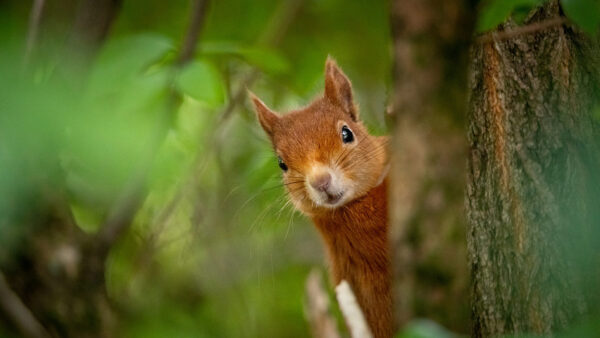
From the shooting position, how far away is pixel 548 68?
5.98ft

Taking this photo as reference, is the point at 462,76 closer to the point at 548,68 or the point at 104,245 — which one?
the point at 548,68

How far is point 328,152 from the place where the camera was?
2533mm

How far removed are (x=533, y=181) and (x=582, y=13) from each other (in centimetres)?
56

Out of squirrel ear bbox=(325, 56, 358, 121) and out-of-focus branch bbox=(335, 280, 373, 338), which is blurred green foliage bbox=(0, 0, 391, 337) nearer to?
squirrel ear bbox=(325, 56, 358, 121)

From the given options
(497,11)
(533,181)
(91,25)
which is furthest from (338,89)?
(497,11)

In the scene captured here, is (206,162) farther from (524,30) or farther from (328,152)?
(524,30)

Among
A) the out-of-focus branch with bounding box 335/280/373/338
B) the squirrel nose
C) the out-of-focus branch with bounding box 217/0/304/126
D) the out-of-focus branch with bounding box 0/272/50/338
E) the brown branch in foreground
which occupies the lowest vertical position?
the out-of-focus branch with bounding box 0/272/50/338

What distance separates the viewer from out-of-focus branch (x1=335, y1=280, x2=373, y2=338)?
4.18 ft

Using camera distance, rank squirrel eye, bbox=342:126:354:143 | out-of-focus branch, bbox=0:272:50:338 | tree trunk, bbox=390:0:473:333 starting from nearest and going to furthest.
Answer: tree trunk, bbox=390:0:473:333 < out-of-focus branch, bbox=0:272:50:338 < squirrel eye, bbox=342:126:354:143

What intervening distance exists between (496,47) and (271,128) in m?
1.10

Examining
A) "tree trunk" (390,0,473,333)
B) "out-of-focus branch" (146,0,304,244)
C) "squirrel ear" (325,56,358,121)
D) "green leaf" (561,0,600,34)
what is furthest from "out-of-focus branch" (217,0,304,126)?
"tree trunk" (390,0,473,333)

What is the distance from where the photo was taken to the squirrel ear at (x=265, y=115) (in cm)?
278

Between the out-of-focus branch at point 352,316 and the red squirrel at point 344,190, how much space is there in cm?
96

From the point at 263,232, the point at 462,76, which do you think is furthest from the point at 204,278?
the point at 462,76
